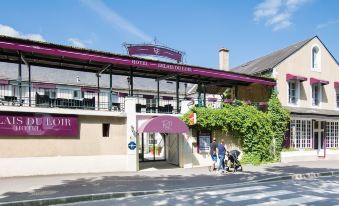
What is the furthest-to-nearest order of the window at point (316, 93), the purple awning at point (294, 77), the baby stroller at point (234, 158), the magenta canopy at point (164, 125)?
the window at point (316, 93)
the purple awning at point (294, 77)
the baby stroller at point (234, 158)
the magenta canopy at point (164, 125)

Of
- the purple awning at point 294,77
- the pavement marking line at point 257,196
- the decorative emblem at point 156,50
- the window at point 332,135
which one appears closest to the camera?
the pavement marking line at point 257,196

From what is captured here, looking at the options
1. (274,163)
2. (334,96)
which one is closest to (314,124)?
(334,96)

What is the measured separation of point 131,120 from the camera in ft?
58.0

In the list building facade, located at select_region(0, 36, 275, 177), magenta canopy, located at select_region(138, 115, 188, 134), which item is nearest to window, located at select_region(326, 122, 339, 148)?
building facade, located at select_region(0, 36, 275, 177)

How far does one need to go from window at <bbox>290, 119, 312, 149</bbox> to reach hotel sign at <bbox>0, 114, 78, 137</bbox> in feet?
50.2

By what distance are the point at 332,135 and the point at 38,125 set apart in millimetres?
21567

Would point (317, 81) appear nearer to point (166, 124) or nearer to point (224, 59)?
point (224, 59)

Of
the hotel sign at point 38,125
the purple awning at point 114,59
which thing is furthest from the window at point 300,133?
the hotel sign at point 38,125

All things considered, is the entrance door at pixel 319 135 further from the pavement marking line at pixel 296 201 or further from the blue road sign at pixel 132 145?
the pavement marking line at pixel 296 201

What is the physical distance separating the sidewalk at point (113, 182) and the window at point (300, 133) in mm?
7836

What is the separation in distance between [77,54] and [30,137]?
14.0 feet

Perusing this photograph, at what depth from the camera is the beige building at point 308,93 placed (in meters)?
24.3

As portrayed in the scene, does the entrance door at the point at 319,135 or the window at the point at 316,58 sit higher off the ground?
the window at the point at 316,58

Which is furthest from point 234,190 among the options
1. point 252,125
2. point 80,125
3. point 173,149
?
point 252,125
